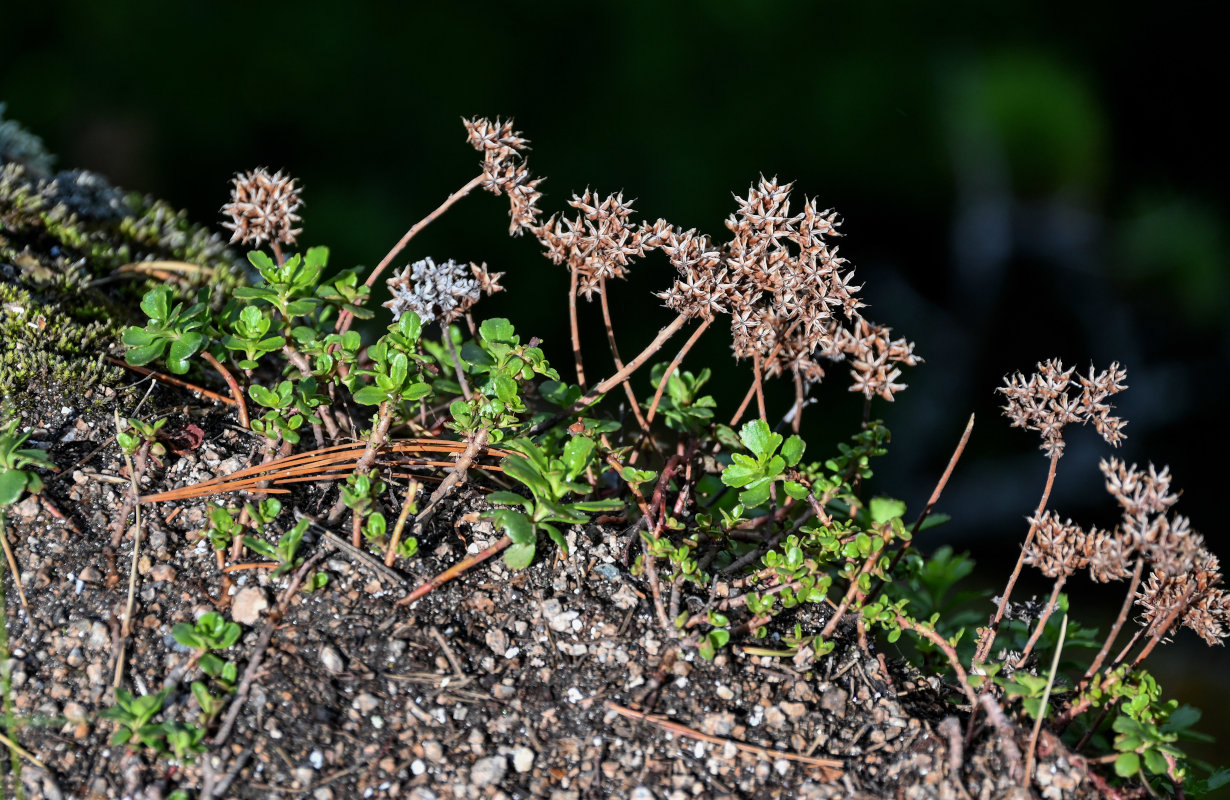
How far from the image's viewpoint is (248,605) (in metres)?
1.86

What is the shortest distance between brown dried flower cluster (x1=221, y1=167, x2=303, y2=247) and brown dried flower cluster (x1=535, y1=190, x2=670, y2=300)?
23.0 inches

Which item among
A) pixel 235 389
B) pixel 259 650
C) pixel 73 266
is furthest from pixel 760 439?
pixel 73 266

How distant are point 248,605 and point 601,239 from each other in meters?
1.02

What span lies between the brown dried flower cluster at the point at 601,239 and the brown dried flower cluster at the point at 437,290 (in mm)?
152

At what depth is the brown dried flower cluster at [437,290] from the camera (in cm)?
204

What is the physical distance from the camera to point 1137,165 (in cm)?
469

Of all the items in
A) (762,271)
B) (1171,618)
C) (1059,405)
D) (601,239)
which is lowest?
(1171,618)

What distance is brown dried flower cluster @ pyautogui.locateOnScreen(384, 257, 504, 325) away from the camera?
2.04 meters

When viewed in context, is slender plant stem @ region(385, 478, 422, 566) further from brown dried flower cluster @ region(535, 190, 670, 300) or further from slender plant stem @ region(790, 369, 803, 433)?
slender plant stem @ region(790, 369, 803, 433)

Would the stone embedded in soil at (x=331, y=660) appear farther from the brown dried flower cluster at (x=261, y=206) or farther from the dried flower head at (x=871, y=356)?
the dried flower head at (x=871, y=356)

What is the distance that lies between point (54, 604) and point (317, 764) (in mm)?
656

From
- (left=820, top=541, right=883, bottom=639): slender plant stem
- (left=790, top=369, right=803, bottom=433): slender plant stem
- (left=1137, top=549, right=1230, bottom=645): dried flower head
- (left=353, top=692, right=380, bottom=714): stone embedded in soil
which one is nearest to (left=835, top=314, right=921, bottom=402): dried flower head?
(left=790, top=369, right=803, bottom=433): slender plant stem

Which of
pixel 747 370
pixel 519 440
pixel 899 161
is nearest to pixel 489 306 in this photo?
pixel 747 370

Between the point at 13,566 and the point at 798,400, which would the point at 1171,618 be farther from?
the point at 13,566
